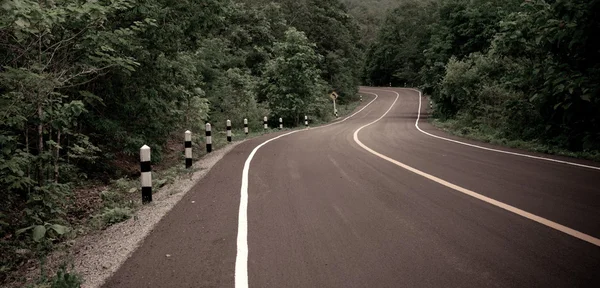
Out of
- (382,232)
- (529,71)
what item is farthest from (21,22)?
(529,71)

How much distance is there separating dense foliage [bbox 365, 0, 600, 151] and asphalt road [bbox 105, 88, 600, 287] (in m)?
4.15

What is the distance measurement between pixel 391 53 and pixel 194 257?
278ft

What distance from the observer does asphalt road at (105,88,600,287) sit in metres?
3.55

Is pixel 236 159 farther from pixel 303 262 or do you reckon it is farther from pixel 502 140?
pixel 502 140

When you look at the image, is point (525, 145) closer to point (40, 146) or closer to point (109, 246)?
point (109, 246)

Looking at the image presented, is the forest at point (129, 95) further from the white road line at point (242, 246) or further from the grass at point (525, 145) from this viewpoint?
the white road line at point (242, 246)

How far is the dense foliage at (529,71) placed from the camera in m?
10.8

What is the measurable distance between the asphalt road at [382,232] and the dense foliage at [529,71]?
13.6ft

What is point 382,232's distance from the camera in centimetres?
463

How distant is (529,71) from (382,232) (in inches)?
445

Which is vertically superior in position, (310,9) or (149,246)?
(310,9)

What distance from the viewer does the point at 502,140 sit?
1506cm

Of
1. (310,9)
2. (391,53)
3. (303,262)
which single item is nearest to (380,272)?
(303,262)

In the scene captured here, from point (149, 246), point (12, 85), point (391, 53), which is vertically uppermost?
point (391, 53)
